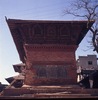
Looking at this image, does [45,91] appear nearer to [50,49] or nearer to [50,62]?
[50,62]

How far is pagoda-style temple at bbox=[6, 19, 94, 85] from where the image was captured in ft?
45.0

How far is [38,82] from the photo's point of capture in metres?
13.6

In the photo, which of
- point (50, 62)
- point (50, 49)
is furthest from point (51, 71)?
point (50, 49)

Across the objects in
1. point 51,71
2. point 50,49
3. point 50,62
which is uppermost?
point 50,49

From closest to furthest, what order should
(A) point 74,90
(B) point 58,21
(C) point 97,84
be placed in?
(A) point 74,90 → (B) point 58,21 → (C) point 97,84

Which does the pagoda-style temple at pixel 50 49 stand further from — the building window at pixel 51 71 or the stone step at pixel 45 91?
the stone step at pixel 45 91

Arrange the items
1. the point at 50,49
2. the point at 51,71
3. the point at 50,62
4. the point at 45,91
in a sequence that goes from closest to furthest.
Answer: the point at 45,91
the point at 51,71
the point at 50,62
the point at 50,49

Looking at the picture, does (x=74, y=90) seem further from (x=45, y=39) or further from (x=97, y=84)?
(x=97, y=84)

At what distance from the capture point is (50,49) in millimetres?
14266

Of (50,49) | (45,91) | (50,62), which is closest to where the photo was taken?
(45,91)

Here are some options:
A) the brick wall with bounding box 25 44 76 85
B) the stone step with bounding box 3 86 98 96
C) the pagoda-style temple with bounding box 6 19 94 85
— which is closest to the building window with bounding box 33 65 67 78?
the pagoda-style temple with bounding box 6 19 94 85

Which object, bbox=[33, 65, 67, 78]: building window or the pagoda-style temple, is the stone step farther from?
bbox=[33, 65, 67, 78]: building window

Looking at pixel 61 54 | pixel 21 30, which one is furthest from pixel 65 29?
pixel 21 30

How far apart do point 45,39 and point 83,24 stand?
2664 mm
